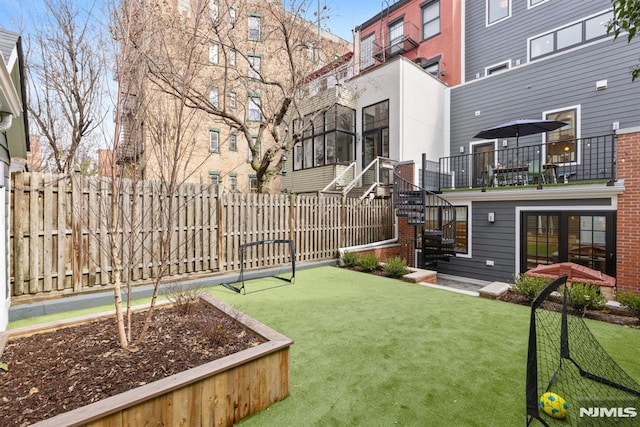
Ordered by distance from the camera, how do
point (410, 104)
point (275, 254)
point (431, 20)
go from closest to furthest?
point (275, 254) < point (410, 104) < point (431, 20)

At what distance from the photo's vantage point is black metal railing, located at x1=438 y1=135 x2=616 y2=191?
7693 millimetres

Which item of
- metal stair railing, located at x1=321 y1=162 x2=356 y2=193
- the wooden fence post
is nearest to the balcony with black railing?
metal stair railing, located at x1=321 y1=162 x2=356 y2=193

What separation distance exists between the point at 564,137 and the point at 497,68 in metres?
4.22

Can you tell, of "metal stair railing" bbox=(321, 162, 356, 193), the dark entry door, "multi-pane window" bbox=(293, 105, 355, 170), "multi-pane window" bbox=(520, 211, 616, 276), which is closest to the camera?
"multi-pane window" bbox=(520, 211, 616, 276)

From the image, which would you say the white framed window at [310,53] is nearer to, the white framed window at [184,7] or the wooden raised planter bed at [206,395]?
the white framed window at [184,7]

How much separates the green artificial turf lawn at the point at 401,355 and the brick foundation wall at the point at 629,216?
10.4ft

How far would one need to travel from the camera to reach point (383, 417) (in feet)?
7.18

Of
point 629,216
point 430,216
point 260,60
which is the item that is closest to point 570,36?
point 629,216

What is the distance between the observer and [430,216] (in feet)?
31.2

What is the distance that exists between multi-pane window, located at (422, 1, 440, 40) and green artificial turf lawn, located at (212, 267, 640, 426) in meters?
12.7

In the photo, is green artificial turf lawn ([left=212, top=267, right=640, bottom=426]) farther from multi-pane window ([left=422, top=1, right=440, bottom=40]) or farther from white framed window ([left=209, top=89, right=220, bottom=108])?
multi-pane window ([left=422, top=1, right=440, bottom=40])

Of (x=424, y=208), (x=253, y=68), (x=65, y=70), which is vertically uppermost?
(x=253, y=68)

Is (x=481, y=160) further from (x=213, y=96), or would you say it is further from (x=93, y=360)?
(x=93, y=360)

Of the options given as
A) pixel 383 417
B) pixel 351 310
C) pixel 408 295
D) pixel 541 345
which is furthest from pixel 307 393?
pixel 408 295
